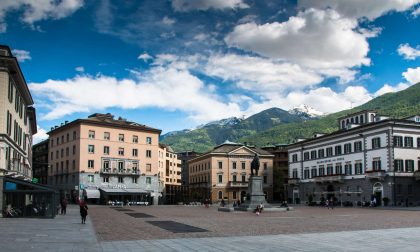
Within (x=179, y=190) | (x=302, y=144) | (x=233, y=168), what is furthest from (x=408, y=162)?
(x=179, y=190)

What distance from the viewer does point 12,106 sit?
43156 mm

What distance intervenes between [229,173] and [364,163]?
41.2 metres

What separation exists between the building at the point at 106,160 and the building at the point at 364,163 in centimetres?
3106

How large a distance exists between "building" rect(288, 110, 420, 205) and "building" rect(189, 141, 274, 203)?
17.4 meters

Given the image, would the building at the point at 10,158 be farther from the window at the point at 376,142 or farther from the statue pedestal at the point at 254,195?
the window at the point at 376,142

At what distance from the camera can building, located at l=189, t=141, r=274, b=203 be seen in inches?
4380

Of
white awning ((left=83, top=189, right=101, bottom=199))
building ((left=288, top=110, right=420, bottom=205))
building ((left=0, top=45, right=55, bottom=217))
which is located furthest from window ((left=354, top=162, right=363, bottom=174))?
building ((left=0, top=45, right=55, bottom=217))

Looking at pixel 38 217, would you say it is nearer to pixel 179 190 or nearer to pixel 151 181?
pixel 151 181

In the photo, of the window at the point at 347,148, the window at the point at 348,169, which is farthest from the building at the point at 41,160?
the window at the point at 347,148

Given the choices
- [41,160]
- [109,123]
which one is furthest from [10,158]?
[41,160]

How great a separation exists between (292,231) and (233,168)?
286 ft

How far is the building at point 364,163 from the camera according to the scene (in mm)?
71062

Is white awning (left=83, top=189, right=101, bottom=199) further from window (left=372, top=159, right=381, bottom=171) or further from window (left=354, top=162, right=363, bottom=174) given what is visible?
window (left=372, top=159, right=381, bottom=171)

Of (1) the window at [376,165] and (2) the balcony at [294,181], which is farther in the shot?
(2) the balcony at [294,181]
